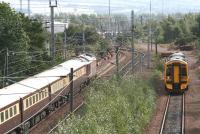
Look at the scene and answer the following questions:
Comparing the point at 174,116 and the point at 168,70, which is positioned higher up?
the point at 168,70

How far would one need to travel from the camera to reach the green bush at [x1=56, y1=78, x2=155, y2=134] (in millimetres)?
15016

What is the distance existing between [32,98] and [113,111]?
444 centimetres

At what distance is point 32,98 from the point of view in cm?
2222

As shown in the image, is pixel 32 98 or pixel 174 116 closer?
pixel 32 98

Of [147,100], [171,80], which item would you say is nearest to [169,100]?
[171,80]

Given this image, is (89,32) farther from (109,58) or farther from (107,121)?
(107,121)

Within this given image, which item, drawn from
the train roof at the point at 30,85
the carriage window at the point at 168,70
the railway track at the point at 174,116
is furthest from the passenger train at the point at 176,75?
the train roof at the point at 30,85

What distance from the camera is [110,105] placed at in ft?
65.3

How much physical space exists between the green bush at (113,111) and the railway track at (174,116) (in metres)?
0.95

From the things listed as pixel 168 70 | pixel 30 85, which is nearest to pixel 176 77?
pixel 168 70

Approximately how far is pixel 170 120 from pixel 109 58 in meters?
32.7

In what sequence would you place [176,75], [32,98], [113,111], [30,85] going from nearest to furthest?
[113,111] < [32,98] < [30,85] < [176,75]

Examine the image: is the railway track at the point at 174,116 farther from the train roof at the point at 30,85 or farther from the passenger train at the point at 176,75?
the train roof at the point at 30,85

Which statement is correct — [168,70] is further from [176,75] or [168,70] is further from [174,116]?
[174,116]
